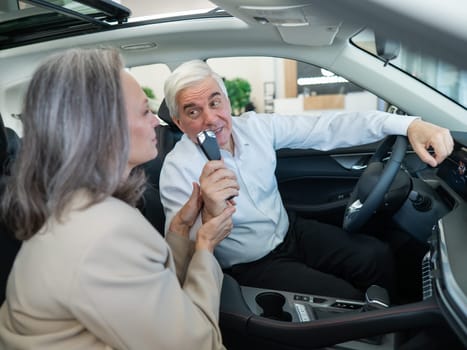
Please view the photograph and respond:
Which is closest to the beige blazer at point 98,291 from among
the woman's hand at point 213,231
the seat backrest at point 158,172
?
the woman's hand at point 213,231

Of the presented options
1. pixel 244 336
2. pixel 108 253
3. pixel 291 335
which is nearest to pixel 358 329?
pixel 291 335

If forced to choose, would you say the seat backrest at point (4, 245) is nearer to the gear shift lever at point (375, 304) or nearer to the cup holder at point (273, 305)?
the cup holder at point (273, 305)

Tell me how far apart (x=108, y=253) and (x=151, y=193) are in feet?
2.88

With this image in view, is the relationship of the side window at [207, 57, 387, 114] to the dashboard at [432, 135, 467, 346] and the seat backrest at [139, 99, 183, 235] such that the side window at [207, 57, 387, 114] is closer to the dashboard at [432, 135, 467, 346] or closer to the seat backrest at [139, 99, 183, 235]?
the seat backrest at [139, 99, 183, 235]

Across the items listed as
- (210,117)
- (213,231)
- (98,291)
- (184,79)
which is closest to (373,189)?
(213,231)

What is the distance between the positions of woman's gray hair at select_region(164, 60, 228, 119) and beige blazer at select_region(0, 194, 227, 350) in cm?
75

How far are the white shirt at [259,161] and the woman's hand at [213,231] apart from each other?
0.15m

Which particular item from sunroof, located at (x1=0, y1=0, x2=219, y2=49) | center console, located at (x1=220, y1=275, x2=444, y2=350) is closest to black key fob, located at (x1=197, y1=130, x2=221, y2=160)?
center console, located at (x1=220, y1=275, x2=444, y2=350)

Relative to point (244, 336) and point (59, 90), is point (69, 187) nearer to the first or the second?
point (59, 90)

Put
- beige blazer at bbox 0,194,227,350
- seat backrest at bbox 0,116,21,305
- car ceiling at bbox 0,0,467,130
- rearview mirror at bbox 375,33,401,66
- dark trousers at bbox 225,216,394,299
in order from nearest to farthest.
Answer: rearview mirror at bbox 375,33,401,66, beige blazer at bbox 0,194,227,350, seat backrest at bbox 0,116,21,305, dark trousers at bbox 225,216,394,299, car ceiling at bbox 0,0,467,130

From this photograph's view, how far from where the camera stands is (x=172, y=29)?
1843mm

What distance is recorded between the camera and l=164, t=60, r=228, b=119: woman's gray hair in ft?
4.64

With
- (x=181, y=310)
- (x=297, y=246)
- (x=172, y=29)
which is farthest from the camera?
(x=172, y=29)

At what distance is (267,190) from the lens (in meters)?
1.51
